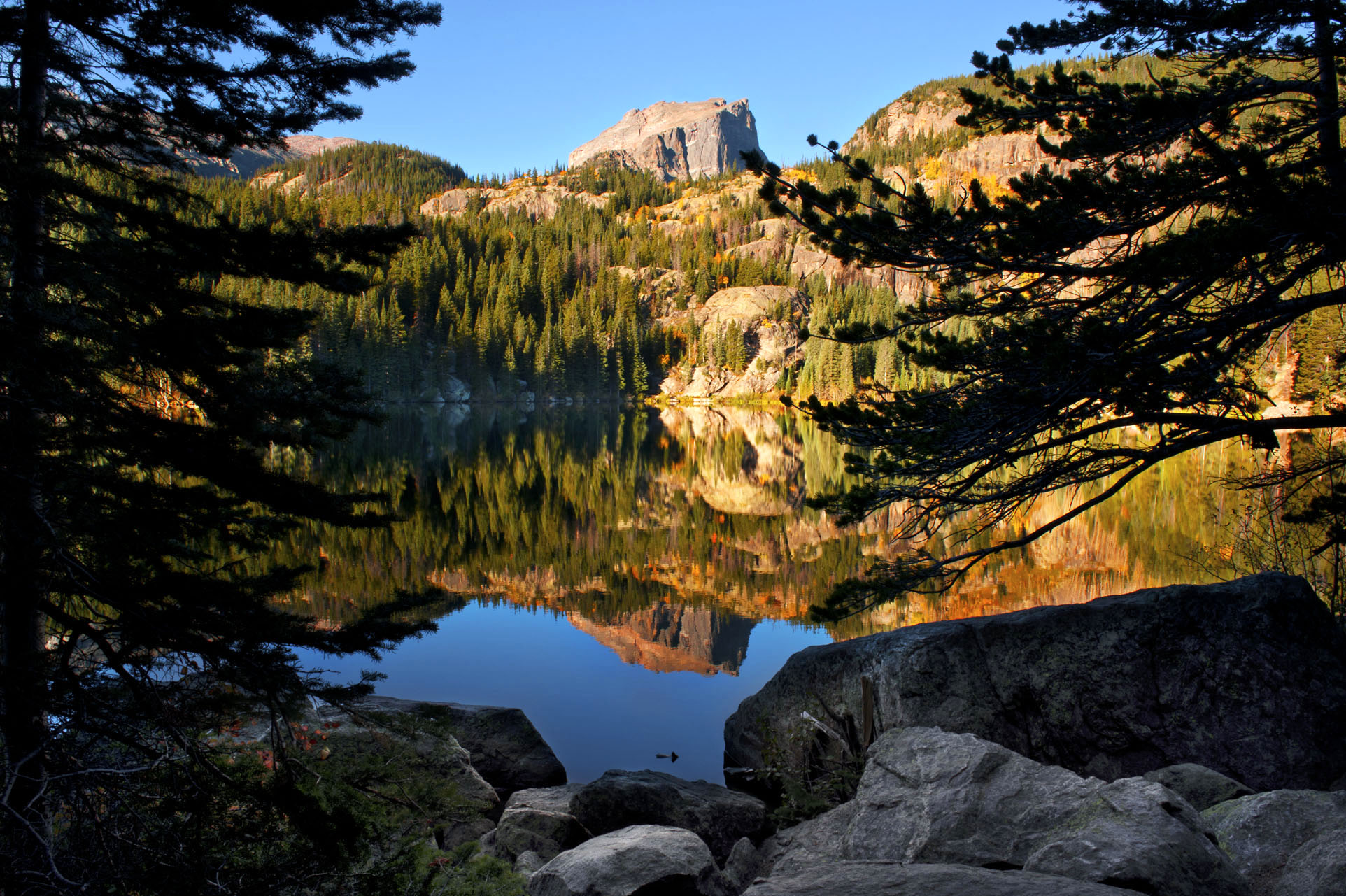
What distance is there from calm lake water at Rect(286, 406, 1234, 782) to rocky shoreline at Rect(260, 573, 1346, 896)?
1748mm

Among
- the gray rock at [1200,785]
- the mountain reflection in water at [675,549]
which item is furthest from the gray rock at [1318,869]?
the mountain reflection in water at [675,549]

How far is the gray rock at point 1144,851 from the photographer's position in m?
3.26

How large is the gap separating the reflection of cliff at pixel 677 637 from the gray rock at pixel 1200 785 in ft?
22.6

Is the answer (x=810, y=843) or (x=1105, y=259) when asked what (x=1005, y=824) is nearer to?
(x=810, y=843)

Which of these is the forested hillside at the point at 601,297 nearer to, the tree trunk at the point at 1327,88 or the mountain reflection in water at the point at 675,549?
the mountain reflection in water at the point at 675,549

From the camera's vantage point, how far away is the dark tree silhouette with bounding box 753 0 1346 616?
4.88 m

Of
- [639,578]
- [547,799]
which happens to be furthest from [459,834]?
[639,578]

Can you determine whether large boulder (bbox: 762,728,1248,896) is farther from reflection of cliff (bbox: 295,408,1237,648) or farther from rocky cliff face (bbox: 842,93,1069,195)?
rocky cliff face (bbox: 842,93,1069,195)

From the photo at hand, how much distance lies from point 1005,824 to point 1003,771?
0.41 meters

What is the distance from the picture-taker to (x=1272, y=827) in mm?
3949

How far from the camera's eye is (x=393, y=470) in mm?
31156

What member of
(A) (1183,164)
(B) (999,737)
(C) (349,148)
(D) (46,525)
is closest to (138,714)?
(D) (46,525)

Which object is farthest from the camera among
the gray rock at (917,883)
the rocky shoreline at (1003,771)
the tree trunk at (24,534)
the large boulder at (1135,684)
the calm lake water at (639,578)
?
the calm lake water at (639,578)

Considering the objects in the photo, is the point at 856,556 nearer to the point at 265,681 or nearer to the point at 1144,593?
the point at 1144,593
